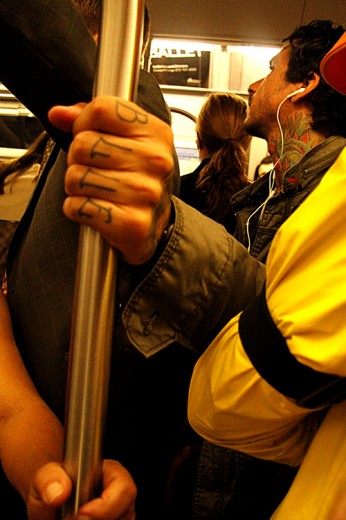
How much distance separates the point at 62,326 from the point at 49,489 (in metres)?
0.28

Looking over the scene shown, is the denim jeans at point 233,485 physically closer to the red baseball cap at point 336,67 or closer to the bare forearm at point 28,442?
the bare forearm at point 28,442

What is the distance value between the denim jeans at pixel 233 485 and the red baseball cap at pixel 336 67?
693 mm

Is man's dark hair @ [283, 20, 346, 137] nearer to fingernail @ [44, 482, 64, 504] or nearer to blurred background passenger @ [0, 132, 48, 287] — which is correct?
blurred background passenger @ [0, 132, 48, 287]

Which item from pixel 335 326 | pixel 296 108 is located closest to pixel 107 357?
pixel 335 326

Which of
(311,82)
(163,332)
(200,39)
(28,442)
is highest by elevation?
(200,39)

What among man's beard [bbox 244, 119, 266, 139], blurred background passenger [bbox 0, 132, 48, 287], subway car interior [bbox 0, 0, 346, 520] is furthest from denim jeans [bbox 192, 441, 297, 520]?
man's beard [bbox 244, 119, 266, 139]

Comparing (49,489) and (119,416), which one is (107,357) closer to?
(49,489)

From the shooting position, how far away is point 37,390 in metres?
0.69

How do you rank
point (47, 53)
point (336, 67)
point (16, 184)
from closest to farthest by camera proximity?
point (47, 53), point (336, 67), point (16, 184)

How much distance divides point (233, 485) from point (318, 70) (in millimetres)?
1425

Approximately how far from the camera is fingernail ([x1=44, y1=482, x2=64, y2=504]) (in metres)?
0.40

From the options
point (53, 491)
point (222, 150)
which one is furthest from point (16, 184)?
point (53, 491)

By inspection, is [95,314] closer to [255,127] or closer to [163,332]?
[163,332]

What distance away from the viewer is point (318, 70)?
157 centimetres
